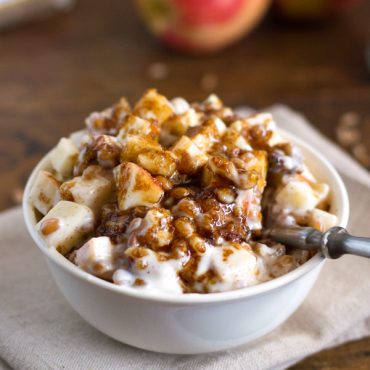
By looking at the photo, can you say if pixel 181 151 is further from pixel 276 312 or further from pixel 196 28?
pixel 196 28

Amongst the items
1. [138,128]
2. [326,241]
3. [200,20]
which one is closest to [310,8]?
[200,20]

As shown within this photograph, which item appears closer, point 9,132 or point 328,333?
point 328,333

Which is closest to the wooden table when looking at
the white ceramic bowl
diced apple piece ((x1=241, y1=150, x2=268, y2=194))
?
the white ceramic bowl

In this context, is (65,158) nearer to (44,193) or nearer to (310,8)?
(44,193)

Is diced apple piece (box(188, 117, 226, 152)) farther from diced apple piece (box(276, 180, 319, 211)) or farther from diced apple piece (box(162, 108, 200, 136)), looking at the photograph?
diced apple piece (box(276, 180, 319, 211))

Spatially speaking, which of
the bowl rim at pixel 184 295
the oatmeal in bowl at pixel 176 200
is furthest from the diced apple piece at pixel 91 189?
the bowl rim at pixel 184 295

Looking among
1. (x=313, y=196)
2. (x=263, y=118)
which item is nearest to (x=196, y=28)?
(x=263, y=118)

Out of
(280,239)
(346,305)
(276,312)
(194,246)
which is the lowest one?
(346,305)
